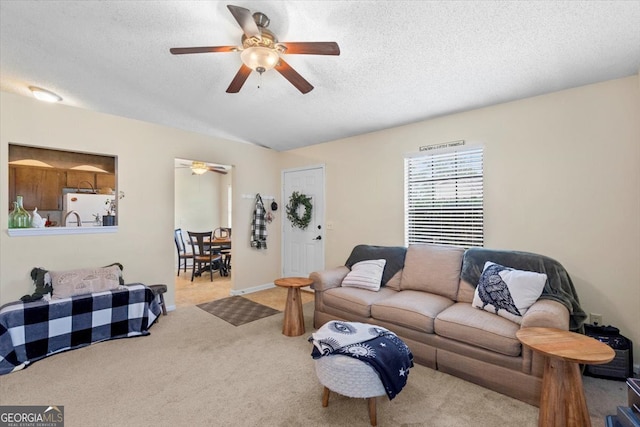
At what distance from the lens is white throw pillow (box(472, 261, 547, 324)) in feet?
7.64

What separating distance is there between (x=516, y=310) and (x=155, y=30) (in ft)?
11.3

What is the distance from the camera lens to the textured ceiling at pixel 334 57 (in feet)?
6.15

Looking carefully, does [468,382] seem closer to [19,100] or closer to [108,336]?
[108,336]

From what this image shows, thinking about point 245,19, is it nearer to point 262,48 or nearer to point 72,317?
point 262,48

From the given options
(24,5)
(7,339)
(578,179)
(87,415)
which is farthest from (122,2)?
(578,179)

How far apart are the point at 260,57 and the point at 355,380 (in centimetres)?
217

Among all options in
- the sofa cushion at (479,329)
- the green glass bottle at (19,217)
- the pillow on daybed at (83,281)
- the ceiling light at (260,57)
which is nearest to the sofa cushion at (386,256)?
the sofa cushion at (479,329)

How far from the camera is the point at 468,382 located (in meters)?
2.31

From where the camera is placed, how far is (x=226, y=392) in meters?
2.20

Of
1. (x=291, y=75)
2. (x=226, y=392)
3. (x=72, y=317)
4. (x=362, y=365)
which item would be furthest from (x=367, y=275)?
(x=72, y=317)

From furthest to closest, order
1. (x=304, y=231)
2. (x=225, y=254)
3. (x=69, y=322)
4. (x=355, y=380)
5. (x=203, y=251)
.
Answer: (x=225, y=254) → (x=203, y=251) → (x=304, y=231) → (x=69, y=322) → (x=355, y=380)

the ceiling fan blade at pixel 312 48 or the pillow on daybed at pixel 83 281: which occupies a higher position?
the ceiling fan blade at pixel 312 48

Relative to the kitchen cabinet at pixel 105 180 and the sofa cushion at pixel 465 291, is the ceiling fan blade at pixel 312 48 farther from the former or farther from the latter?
the kitchen cabinet at pixel 105 180

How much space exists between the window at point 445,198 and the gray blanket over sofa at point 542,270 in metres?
0.45
